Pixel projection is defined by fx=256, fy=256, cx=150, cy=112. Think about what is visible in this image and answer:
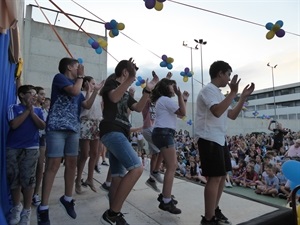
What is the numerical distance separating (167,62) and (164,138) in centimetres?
212

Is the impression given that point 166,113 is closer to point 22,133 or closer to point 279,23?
point 22,133

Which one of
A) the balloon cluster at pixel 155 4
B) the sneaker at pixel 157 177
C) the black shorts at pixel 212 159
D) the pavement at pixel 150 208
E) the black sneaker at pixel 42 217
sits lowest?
the pavement at pixel 150 208

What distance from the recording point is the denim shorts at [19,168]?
8.36ft

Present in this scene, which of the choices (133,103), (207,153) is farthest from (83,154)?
(207,153)

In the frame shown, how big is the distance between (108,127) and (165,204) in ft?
4.06

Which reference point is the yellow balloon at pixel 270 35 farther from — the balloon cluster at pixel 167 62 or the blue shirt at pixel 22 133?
the blue shirt at pixel 22 133

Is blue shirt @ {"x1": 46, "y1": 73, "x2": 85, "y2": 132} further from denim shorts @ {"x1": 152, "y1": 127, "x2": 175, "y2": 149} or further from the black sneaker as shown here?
denim shorts @ {"x1": 152, "y1": 127, "x2": 175, "y2": 149}

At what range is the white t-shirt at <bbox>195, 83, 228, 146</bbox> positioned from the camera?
2574 millimetres

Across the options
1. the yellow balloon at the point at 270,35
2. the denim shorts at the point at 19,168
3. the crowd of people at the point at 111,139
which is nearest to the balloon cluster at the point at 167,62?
the yellow balloon at the point at 270,35

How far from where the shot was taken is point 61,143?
2492 mm

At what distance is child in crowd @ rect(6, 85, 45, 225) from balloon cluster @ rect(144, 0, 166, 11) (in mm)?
1945

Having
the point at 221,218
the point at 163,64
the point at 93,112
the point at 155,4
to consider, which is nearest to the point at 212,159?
the point at 221,218

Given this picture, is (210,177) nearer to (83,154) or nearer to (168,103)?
(168,103)

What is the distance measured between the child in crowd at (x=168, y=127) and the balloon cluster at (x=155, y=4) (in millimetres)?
1079
